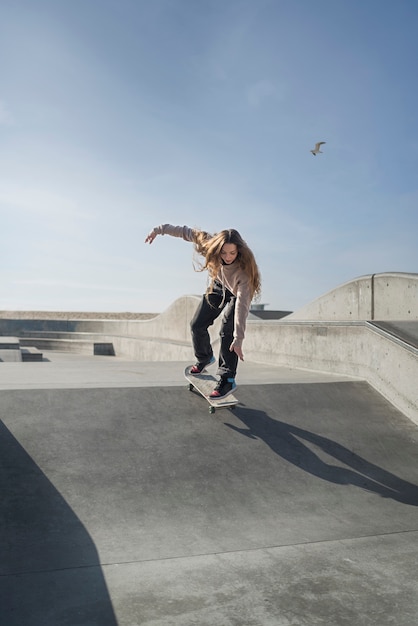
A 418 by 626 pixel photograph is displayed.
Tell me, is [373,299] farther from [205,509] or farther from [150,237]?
[205,509]

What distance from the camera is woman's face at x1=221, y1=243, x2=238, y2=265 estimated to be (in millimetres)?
5340

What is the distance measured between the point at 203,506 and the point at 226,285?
2.32 m

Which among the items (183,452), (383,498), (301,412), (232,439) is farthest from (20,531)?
(301,412)

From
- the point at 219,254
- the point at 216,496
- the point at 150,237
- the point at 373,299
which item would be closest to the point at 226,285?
the point at 219,254

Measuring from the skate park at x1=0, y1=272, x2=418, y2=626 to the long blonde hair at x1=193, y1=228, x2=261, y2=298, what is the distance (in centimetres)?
152

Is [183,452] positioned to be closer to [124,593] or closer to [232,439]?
[232,439]

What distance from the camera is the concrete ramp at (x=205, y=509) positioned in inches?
113

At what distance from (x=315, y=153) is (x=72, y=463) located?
31.4 ft

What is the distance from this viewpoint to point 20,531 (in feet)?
12.0

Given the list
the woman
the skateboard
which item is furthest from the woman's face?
the skateboard

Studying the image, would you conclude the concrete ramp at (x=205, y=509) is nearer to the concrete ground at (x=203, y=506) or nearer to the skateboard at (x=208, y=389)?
the concrete ground at (x=203, y=506)

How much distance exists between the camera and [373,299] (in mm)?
10203

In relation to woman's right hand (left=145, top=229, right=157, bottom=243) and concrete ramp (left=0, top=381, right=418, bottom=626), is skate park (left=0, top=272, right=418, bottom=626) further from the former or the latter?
woman's right hand (left=145, top=229, right=157, bottom=243)

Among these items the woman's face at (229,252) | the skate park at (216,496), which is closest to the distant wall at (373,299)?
the skate park at (216,496)
